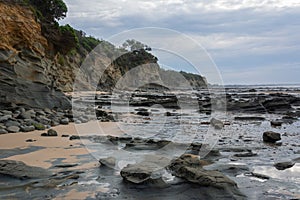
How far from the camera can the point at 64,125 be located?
38.9 feet

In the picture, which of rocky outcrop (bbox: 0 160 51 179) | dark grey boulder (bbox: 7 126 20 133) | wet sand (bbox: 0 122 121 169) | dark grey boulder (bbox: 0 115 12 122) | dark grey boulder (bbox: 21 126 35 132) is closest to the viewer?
rocky outcrop (bbox: 0 160 51 179)

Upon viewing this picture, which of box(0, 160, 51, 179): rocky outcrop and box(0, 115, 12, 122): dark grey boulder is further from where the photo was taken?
box(0, 115, 12, 122): dark grey boulder

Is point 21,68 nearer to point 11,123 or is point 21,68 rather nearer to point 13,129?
point 11,123

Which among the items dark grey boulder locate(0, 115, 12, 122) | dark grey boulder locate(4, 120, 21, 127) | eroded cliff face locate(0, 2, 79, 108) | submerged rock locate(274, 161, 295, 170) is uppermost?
eroded cliff face locate(0, 2, 79, 108)

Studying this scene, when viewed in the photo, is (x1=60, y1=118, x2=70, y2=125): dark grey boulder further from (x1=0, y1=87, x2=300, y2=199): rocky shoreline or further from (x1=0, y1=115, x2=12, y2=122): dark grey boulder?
(x1=0, y1=87, x2=300, y2=199): rocky shoreline

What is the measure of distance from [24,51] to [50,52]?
42.7 feet

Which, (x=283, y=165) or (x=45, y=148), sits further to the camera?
(x=45, y=148)

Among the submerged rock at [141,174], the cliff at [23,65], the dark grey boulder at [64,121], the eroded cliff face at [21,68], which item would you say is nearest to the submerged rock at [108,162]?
the submerged rock at [141,174]

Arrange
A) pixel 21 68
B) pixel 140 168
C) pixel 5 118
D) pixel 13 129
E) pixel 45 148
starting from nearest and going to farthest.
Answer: pixel 140 168 < pixel 45 148 < pixel 13 129 < pixel 5 118 < pixel 21 68

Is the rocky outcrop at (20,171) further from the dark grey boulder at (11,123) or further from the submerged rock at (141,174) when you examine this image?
the dark grey boulder at (11,123)

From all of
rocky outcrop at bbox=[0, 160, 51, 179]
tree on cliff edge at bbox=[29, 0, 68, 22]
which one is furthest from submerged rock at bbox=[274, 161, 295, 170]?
tree on cliff edge at bbox=[29, 0, 68, 22]

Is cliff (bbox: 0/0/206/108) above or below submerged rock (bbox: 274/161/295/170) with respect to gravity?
above

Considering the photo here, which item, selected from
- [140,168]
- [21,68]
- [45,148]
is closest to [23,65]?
[21,68]

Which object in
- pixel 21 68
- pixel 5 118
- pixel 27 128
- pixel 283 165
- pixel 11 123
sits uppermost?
pixel 21 68
